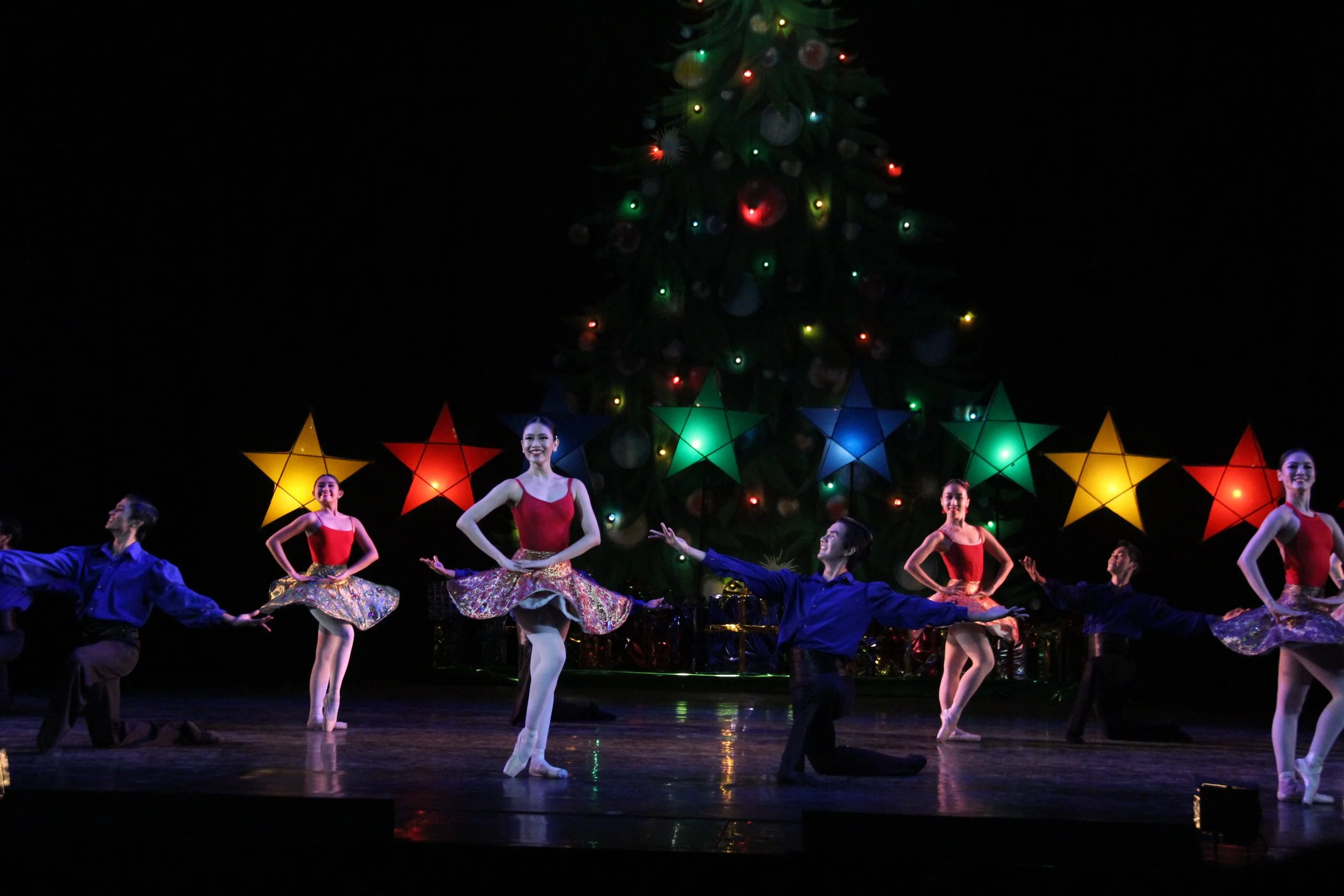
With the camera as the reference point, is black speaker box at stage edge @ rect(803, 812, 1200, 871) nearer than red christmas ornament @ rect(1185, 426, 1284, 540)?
Yes

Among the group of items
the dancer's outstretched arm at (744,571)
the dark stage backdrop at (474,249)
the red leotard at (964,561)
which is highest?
the dark stage backdrop at (474,249)

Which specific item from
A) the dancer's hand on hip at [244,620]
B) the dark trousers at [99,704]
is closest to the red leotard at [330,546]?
the dancer's hand on hip at [244,620]

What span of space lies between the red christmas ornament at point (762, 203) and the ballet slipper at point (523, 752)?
284 inches

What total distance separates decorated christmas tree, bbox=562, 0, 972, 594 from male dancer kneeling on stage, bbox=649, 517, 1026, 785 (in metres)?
5.52

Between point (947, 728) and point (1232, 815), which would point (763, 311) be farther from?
point (1232, 815)

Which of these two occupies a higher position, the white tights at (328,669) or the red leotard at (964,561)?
the red leotard at (964,561)

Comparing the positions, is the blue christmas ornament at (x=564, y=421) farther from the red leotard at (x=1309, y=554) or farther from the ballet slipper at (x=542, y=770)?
the red leotard at (x=1309, y=554)

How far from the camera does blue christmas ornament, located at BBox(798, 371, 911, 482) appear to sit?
1057 cm

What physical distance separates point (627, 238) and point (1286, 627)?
7.96 meters

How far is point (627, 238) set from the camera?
12.2 meters

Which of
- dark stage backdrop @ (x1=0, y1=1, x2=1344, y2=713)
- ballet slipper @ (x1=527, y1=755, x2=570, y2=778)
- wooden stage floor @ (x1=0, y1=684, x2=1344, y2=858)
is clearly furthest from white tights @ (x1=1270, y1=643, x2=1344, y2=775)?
dark stage backdrop @ (x1=0, y1=1, x2=1344, y2=713)

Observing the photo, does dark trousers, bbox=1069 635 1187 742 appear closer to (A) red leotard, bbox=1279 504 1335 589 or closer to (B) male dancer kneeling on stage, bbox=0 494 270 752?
(A) red leotard, bbox=1279 504 1335 589

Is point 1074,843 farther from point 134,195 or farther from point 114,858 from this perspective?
point 134,195

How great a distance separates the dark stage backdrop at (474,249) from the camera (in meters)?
10.7
